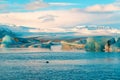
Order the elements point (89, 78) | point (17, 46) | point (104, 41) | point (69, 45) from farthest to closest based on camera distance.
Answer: point (17, 46) < point (69, 45) < point (104, 41) < point (89, 78)

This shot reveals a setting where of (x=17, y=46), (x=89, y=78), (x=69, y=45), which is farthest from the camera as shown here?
(x=17, y=46)

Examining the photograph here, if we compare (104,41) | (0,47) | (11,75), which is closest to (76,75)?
(11,75)

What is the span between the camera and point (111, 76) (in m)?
44.7

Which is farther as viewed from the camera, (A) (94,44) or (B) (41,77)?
(A) (94,44)

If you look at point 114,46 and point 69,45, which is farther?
point 69,45

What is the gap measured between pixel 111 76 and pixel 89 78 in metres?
3.09

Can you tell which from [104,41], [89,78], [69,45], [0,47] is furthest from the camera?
[0,47]

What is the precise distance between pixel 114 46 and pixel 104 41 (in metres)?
2.44

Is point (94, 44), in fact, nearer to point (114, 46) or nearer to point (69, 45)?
point (114, 46)

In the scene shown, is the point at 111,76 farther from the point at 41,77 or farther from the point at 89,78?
the point at 41,77

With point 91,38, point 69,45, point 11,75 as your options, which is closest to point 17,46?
point 69,45

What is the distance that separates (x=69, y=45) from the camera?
124438 mm

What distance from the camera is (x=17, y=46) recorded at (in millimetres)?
179250

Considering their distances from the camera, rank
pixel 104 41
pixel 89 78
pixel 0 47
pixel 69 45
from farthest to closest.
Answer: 1. pixel 0 47
2. pixel 69 45
3. pixel 104 41
4. pixel 89 78
